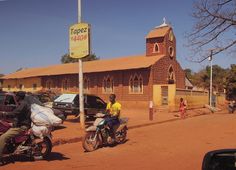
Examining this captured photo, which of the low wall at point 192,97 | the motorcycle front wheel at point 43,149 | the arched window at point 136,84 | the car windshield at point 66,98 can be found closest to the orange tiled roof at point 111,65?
the arched window at point 136,84

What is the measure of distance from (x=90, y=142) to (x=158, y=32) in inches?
1245

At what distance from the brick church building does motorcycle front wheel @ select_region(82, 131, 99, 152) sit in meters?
23.3

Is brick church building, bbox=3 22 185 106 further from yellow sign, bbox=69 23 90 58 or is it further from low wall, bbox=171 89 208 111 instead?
yellow sign, bbox=69 23 90 58

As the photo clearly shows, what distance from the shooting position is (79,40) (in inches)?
683

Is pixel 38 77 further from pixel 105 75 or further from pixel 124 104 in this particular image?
pixel 124 104

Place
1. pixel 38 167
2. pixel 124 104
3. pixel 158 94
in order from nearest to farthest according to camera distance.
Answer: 1. pixel 38 167
2. pixel 158 94
3. pixel 124 104

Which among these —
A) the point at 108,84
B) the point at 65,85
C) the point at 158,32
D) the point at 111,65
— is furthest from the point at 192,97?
the point at 65,85

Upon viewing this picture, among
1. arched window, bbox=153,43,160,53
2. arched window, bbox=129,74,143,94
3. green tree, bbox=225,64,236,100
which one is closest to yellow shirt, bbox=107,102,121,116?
arched window, bbox=129,74,143,94

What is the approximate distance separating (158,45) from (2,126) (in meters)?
31.9

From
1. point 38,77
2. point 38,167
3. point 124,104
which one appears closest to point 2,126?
point 38,167

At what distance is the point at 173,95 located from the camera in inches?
1362

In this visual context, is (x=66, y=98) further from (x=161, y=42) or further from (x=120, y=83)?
(x=161, y=42)

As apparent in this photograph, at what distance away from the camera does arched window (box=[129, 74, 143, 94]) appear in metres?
39.2

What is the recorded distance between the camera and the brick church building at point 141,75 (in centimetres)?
3806
